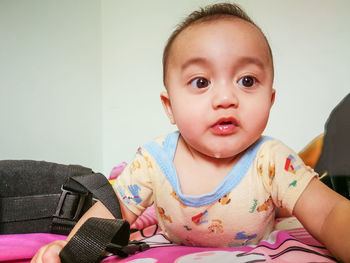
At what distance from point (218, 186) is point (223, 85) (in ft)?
0.61

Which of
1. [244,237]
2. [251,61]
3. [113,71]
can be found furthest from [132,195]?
[113,71]

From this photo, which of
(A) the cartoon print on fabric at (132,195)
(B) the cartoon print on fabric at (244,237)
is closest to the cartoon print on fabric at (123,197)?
(A) the cartoon print on fabric at (132,195)

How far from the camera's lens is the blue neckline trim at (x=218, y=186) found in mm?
555

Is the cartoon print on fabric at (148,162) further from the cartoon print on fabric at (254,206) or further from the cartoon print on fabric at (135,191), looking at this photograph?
the cartoon print on fabric at (254,206)

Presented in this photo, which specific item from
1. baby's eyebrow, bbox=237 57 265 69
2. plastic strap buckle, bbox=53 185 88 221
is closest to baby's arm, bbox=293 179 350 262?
baby's eyebrow, bbox=237 57 265 69

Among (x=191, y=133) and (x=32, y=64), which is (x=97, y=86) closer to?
(x=32, y=64)

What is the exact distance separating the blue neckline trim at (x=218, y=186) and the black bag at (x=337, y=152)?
23 centimetres

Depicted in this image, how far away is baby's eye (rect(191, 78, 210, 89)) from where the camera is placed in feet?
1.73

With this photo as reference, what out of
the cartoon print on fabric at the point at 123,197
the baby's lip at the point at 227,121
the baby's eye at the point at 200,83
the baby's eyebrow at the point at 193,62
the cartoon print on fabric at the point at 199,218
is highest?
the baby's eyebrow at the point at 193,62

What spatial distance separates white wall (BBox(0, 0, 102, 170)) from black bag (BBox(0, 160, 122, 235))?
14.3 inches

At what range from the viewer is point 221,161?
0.59 m

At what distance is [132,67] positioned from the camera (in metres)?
1.29

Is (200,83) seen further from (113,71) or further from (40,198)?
(113,71)

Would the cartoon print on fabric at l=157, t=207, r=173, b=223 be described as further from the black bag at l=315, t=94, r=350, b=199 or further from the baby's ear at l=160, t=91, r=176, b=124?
the black bag at l=315, t=94, r=350, b=199
